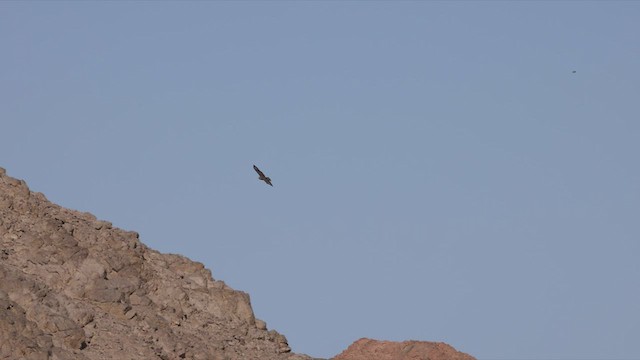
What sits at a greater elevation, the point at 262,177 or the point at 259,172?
the point at 259,172

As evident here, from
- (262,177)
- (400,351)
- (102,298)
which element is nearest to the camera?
(102,298)

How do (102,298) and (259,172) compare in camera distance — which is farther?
(259,172)

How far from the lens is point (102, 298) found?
5991 cm

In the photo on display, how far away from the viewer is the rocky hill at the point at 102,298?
184 ft

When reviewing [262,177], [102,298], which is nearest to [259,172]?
[262,177]

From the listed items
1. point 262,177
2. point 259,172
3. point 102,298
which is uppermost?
point 259,172

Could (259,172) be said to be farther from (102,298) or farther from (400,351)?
(400,351)

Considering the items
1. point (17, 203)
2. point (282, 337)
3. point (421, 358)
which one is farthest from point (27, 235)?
point (421, 358)

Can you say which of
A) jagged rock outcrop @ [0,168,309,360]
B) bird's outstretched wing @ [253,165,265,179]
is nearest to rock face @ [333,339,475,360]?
jagged rock outcrop @ [0,168,309,360]

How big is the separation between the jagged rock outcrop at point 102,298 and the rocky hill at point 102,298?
4 centimetres

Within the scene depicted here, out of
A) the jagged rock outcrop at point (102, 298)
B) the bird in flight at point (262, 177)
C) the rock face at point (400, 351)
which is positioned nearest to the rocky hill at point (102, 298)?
the jagged rock outcrop at point (102, 298)

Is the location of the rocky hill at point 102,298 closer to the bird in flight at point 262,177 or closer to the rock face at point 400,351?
the bird in flight at point 262,177

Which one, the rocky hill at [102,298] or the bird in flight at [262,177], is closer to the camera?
the rocky hill at [102,298]

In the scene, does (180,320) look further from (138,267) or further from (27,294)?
(27,294)
